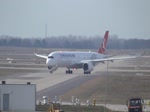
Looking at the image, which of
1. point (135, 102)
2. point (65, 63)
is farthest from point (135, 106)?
point (65, 63)

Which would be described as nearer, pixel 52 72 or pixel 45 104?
pixel 45 104

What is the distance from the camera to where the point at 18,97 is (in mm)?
52031

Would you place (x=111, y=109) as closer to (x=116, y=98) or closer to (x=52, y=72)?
(x=116, y=98)

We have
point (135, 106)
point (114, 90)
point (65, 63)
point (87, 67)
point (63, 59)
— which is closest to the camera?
point (135, 106)

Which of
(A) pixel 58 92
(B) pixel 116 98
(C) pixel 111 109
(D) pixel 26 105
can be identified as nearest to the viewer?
(D) pixel 26 105

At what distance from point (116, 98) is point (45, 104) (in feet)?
34.9

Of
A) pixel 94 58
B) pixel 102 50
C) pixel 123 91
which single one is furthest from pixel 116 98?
pixel 102 50

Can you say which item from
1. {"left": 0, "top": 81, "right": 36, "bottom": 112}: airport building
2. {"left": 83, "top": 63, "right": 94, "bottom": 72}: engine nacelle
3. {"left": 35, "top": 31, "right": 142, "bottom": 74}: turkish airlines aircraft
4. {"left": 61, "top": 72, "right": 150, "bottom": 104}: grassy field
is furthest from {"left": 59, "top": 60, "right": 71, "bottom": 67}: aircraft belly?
{"left": 0, "top": 81, "right": 36, "bottom": 112}: airport building

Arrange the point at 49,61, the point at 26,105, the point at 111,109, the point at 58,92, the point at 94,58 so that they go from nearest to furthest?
1. the point at 26,105
2. the point at 111,109
3. the point at 58,92
4. the point at 49,61
5. the point at 94,58

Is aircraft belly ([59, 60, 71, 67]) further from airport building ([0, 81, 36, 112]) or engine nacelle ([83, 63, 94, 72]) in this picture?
airport building ([0, 81, 36, 112])

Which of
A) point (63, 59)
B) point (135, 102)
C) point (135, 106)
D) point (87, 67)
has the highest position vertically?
point (63, 59)

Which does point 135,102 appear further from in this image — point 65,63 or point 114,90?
point 65,63

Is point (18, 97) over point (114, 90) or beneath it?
beneath

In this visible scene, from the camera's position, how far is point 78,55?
11569 cm
